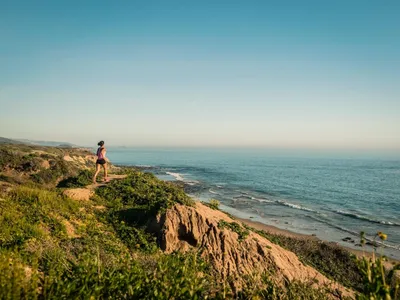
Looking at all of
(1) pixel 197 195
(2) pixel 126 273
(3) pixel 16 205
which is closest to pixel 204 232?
(3) pixel 16 205

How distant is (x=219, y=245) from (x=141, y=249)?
4091 mm

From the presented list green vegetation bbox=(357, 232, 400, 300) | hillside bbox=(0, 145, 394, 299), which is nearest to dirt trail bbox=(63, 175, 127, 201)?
hillside bbox=(0, 145, 394, 299)

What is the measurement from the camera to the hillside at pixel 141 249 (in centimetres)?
483

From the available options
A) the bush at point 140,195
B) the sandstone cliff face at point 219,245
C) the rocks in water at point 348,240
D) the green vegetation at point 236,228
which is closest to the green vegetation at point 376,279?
the sandstone cliff face at point 219,245

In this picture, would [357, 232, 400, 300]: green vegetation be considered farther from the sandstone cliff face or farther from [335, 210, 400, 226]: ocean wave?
[335, 210, 400, 226]: ocean wave

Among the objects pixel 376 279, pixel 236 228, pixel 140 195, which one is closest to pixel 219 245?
pixel 236 228

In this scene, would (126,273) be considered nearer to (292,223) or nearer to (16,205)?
(16,205)

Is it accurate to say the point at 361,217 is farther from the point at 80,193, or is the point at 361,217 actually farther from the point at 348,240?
the point at 80,193

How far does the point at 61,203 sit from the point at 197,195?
3389 centimetres

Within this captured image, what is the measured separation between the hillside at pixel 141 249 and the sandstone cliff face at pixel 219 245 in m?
0.05

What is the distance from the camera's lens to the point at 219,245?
14523mm

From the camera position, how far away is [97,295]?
14.8 feet

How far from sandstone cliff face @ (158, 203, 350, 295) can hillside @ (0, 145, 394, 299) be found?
0.05m

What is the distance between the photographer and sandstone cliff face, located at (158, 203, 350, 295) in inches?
548
